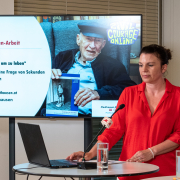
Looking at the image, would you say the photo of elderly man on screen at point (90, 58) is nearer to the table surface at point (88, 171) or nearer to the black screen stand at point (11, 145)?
the black screen stand at point (11, 145)

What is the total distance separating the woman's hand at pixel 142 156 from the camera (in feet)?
5.83

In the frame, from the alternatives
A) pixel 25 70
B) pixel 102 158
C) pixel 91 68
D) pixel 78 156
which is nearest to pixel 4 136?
pixel 25 70

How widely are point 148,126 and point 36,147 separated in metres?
0.81

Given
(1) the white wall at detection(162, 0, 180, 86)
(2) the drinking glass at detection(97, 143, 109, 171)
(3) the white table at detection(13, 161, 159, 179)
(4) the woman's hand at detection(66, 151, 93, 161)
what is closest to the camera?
(3) the white table at detection(13, 161, 159, 179)

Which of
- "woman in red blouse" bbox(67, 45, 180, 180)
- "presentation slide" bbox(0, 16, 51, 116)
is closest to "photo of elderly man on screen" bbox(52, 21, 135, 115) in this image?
"presentation slide" bbox(0, 16, 51, 116)

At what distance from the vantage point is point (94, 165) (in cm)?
153

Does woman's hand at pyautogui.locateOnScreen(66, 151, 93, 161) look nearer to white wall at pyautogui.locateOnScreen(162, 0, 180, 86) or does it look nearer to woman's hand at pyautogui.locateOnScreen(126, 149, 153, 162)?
woman's hand at pyautogui.locateOnScreen(126, 149, 153, 162)

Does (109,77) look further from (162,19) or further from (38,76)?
(162,19)

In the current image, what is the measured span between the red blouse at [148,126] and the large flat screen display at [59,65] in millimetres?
978

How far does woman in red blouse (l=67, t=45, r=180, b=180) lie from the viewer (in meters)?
1.90

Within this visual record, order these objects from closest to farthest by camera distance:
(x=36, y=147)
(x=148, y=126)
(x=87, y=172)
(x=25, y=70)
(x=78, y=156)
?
(x=87, y=172) < (x=36, y=147) < (x=78, y=156) < (x=148, y=126) < (x=25, y=70)

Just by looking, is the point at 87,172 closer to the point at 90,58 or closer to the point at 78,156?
the point at 78,156

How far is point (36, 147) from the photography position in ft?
5.05

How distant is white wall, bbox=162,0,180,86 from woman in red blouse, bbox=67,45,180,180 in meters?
1.53
